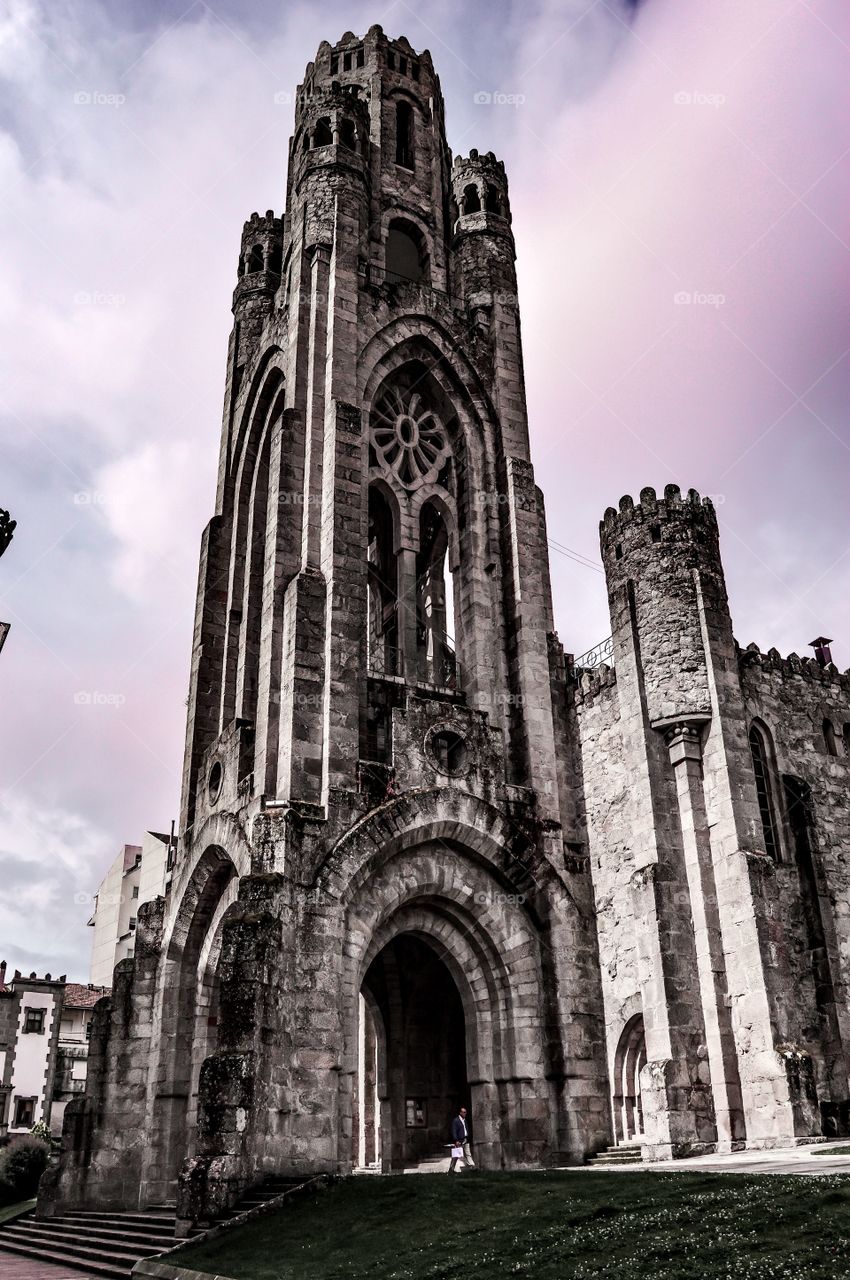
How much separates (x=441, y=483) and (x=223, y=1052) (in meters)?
14.0

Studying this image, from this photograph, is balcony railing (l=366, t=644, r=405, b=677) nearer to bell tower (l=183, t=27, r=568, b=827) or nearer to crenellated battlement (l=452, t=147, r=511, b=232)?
bell tower (l=183, t=27, r=568, b=827)

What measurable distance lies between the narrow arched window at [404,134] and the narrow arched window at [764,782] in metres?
18.1

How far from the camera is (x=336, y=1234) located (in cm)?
1271

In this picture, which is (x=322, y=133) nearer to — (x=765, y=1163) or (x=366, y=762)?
(x=366, y=762)

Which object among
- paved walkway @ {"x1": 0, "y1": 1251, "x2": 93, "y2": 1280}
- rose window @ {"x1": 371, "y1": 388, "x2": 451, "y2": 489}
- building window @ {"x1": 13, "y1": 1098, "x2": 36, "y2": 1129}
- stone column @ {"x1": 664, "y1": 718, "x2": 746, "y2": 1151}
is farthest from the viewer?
building window @ {"x1": 13, "y1": 1098, "x2": 36, "y2": 1129}

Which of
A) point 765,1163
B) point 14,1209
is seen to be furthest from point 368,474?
point 14,1209

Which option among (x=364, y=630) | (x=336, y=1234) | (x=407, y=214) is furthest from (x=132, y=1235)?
(x=407, y=214)

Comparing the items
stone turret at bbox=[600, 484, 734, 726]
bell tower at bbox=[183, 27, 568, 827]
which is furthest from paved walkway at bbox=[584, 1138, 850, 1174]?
stone turret at bbox=[600, 484, 734, 726]

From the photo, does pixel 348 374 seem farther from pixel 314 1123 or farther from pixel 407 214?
pixel 314 1123

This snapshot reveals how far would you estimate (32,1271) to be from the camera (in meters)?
15.6

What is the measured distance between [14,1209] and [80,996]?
79.9ft

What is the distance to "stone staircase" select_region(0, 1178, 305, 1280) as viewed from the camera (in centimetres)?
1489

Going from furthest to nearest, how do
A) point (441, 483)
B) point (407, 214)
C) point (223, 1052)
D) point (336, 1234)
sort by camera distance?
point (407, 214), point (441, 483), point (223, 1052), point (336, 1234)

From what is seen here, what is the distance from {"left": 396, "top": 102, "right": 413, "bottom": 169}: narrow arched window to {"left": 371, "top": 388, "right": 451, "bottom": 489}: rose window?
27.3 feet
